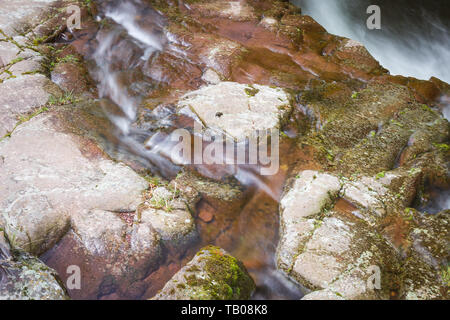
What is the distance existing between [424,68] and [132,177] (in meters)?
8.62

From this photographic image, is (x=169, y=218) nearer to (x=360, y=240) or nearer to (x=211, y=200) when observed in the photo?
(x=211, y=200)

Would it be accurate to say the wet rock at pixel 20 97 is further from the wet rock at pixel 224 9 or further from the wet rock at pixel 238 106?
the wet rock at pixel 224 9

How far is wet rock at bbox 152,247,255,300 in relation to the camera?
312cm

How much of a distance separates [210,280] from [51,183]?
2.53m

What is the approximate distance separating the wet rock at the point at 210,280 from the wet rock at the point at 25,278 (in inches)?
43.2

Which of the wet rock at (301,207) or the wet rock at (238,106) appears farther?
the wet rock at (238,106)

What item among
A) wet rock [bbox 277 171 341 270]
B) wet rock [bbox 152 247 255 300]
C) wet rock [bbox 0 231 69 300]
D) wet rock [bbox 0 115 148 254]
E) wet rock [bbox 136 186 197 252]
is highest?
wet rock [bbox 277 171 341 270]

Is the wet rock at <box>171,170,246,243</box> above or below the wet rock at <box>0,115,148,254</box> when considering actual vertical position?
above

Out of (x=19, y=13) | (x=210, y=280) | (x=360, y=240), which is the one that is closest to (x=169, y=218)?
(x=210, y=280)

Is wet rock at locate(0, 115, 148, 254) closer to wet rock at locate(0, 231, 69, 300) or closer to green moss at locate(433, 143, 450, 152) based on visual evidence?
wet rock at locate(0, 231, 69, 300)

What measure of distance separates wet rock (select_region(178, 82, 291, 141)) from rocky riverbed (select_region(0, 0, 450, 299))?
0.04 meters

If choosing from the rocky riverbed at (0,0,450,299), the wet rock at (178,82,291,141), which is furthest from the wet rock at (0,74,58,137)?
the wet rock at (178,82,291,141)

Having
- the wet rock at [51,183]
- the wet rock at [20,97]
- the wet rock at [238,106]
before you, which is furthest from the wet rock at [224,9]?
the wet rock at [51,183]

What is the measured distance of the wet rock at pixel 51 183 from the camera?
3.73 metres
